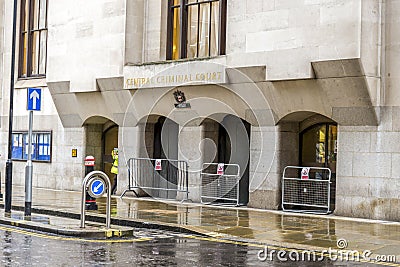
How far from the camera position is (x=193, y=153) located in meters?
20.6

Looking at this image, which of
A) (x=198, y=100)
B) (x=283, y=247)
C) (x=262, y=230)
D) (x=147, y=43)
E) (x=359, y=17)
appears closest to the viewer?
(x=283, y=247)

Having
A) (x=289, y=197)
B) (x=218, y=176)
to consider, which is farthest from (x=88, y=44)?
(x=289, y=197)

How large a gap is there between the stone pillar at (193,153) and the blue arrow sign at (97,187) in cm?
672

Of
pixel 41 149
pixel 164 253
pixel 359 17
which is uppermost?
pixel 359 17

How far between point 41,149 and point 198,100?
7.74 meters

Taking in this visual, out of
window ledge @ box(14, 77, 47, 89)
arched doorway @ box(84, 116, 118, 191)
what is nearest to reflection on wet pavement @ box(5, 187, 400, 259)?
arched doorway @ box(84, 116, 118, 191)

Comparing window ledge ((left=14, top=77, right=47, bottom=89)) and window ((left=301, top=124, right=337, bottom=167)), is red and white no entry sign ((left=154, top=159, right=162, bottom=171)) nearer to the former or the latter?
window ((left=301, top=124, right=337, bottom=167))

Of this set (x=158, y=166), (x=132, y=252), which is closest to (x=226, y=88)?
(x=158, y=166)

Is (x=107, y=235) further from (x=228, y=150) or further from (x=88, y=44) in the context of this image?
(x=88, y=44)

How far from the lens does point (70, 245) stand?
12.2m

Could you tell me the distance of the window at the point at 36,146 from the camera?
993 inches

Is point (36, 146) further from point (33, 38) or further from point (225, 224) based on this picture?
point (225, 224)

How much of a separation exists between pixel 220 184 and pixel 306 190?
2.53m

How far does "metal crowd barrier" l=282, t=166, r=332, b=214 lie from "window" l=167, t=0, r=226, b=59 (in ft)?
12.5
